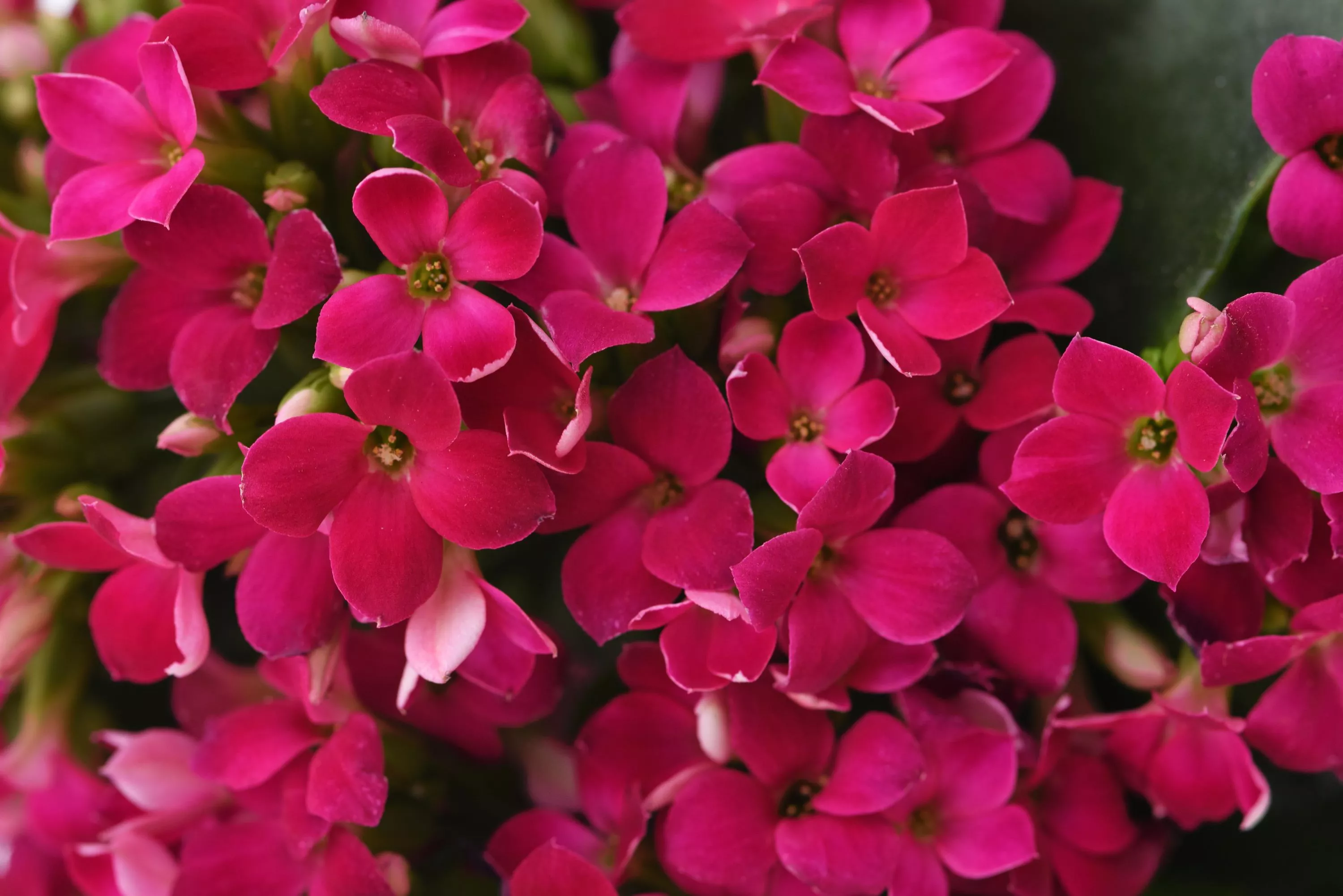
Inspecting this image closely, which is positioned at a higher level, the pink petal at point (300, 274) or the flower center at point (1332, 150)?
the flower center at point (1332, 150)

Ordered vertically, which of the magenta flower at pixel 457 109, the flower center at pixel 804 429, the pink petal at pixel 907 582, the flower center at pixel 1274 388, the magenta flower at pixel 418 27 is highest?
the magenta flower at pixel 418 27

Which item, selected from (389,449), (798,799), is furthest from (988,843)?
(389,449)

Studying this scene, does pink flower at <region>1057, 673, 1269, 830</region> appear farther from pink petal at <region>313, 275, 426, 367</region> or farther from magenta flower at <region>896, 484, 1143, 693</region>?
pink petal at <region>313, 275, 426, 367</region>

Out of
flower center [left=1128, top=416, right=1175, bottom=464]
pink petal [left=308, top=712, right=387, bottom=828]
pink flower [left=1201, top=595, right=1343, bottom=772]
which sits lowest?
pink petal [left=308, top=712, right=387, bottom=828]

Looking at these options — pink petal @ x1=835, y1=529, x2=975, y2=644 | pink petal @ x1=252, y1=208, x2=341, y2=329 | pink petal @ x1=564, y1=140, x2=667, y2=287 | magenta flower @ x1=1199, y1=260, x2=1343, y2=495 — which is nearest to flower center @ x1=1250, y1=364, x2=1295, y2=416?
magenta flower @ x1=1199, y1=260, x2=1343, y2=495

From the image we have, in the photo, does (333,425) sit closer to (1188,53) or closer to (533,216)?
(533,216)

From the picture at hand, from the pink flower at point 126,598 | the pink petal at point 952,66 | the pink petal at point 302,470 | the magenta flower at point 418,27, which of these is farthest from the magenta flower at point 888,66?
the pink flower at point 126,598

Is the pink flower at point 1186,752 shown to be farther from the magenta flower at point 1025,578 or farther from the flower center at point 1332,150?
the flower center at point 1332,150
